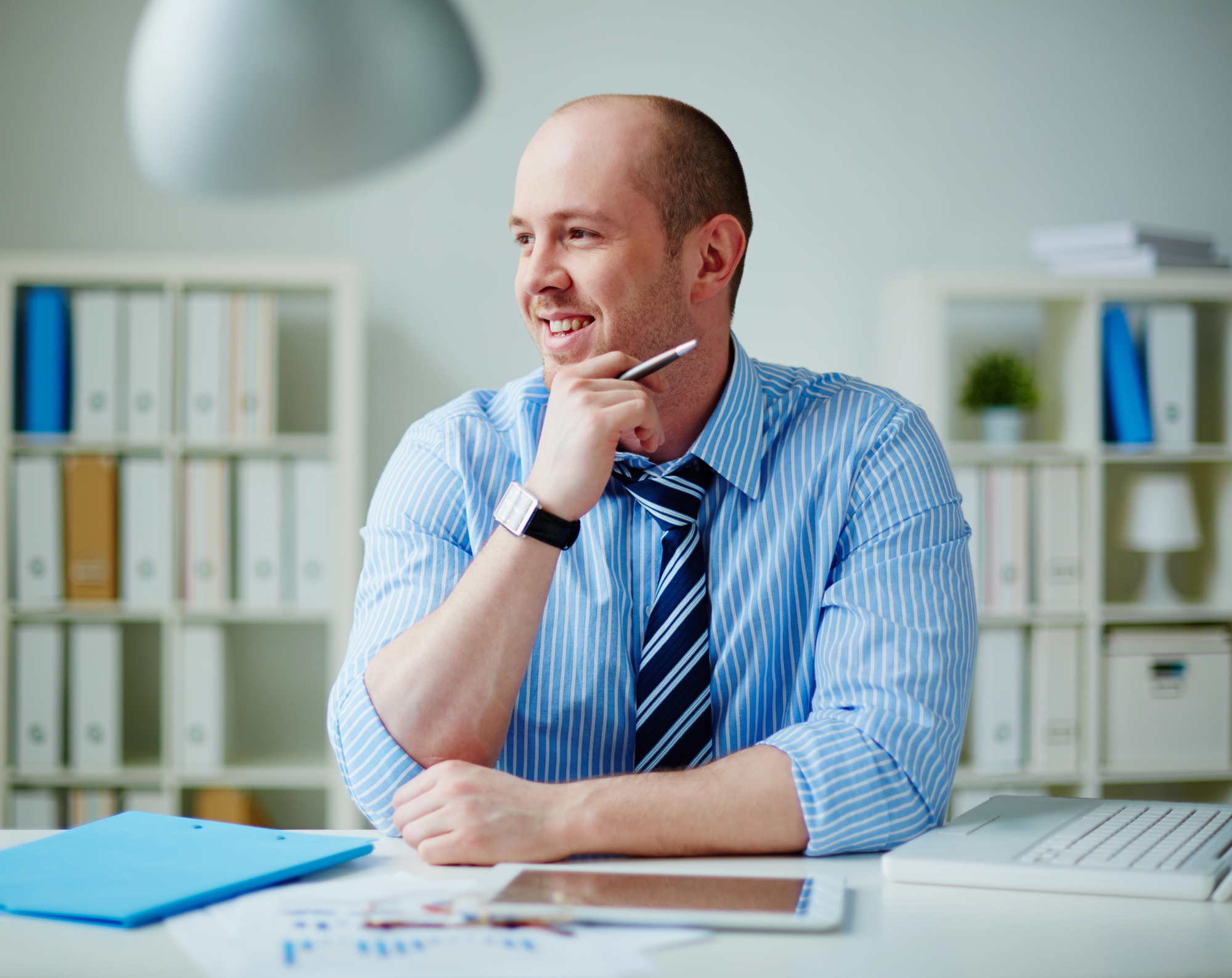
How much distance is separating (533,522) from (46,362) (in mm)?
1864

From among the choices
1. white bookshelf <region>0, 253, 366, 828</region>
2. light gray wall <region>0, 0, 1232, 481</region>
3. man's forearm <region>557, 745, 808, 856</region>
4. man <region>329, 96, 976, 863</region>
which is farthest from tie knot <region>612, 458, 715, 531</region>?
light gray wall <region>0, 0, 1232, 481</region>

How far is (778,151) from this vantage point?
116 inches

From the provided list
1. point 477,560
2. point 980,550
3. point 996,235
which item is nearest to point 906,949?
point 477,560

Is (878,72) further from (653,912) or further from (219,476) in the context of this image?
(653,912)

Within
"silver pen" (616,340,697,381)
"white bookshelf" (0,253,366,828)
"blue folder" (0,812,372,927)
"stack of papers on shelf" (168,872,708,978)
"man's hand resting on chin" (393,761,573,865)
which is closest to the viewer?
"stack of papers on shelf" (168,872,708,978)

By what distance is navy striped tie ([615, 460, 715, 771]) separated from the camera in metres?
1.21

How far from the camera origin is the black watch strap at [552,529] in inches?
44.6

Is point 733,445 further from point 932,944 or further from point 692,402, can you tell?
point 932,944

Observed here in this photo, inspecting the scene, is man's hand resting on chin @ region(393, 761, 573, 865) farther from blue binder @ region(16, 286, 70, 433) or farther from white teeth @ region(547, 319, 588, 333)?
blue binder @ region(16, 286, 70, 433)

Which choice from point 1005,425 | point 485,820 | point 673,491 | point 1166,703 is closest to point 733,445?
point 673,491

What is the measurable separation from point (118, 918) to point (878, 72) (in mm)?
2827

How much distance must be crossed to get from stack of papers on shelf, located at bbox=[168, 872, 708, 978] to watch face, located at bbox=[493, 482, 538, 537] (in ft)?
1.41

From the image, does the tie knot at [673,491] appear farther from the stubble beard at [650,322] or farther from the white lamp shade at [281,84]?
the white lamp shade at [281,84]

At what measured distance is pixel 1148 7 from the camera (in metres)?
3.02
